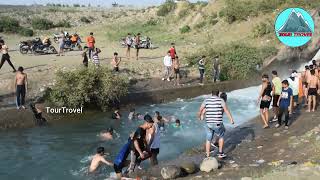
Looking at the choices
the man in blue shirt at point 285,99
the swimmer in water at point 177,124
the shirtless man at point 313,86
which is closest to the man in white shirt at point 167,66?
the swimmer in water at point 177,124

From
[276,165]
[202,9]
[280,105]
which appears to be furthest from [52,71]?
[202,9]

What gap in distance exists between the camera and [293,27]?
834 inches

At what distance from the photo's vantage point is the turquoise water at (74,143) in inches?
490

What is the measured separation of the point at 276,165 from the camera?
1002cm

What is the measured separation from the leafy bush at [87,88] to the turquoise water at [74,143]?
2.26 feet

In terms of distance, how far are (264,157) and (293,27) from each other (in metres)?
11.5

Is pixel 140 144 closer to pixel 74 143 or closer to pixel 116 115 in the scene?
pixel 74 143

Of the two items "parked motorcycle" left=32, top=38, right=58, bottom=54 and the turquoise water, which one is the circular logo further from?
"parked motorcycle" left=32, top=38, right=58, bottom=54

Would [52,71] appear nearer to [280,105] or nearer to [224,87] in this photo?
[224,87]

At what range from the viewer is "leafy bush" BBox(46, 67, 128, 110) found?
1758cm

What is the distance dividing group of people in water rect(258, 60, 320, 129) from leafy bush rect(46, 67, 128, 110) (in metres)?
6.46

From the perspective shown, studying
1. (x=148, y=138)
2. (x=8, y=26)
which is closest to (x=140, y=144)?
(x=148, y=138)

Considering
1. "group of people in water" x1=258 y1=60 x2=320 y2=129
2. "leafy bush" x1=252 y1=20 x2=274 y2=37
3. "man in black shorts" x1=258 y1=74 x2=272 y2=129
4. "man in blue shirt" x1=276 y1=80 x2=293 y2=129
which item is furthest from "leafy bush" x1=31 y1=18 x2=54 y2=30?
"man in blue shirt" x1=276 y1=80 x2=293 y2=129

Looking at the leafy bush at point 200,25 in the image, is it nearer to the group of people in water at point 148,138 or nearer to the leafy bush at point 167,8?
the leafy bush at point 167,8
